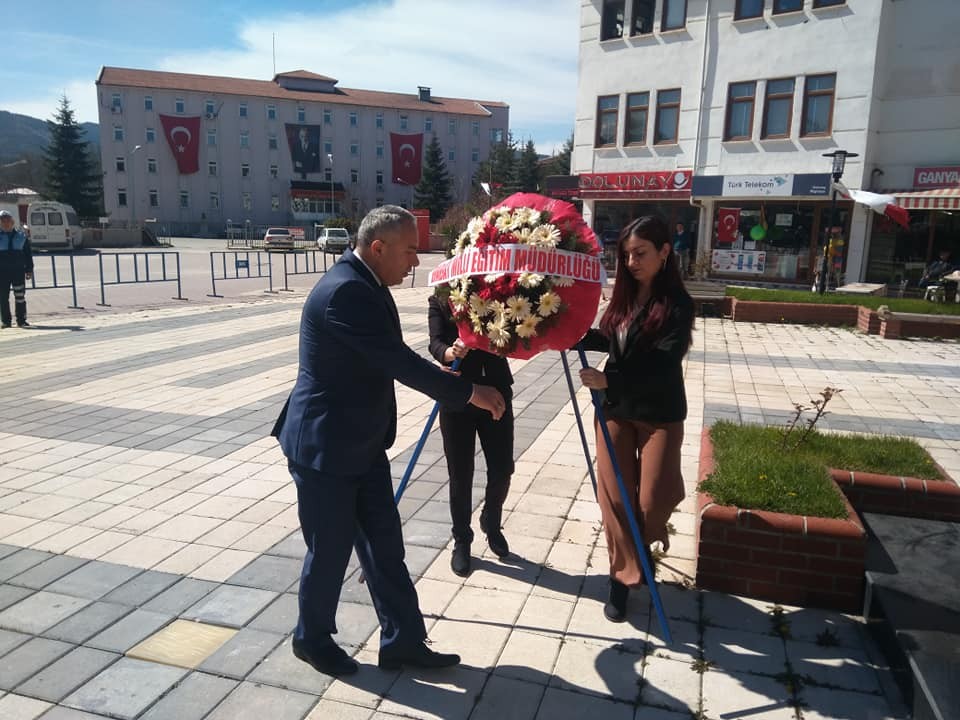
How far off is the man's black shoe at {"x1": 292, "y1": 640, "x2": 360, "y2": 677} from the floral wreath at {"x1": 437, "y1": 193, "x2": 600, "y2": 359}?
1474mm

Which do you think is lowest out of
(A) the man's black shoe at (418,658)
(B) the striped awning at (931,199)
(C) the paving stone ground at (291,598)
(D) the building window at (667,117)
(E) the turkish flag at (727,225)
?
(C) the paving stone ground at (291,598)

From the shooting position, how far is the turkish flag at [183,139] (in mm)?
64312

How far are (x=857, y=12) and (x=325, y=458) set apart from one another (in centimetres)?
2374

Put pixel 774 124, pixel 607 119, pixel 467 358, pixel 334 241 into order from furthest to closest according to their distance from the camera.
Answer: pixel 334 241
pixel 607 119
pixel 774 124
pixel 467 358

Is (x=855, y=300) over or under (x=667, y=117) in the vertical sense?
under

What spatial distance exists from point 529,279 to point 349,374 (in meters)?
0.88

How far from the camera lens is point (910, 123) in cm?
2062

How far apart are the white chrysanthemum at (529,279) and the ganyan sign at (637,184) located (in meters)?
22.7

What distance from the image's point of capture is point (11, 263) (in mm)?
11680

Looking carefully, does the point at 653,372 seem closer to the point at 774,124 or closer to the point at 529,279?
the point at 529,279

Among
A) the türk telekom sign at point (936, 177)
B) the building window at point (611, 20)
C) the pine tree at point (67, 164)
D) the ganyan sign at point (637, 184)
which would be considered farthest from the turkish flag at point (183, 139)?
the türk telekom sign at point (936, 177)

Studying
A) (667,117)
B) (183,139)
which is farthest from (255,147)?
(667,117)

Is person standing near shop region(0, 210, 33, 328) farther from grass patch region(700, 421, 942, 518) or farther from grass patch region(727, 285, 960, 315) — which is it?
grass patch region(727, 285, 960, 315)

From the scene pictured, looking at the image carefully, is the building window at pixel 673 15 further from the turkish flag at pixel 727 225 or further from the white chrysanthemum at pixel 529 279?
the white chrysanthemum at pixel 529 279
